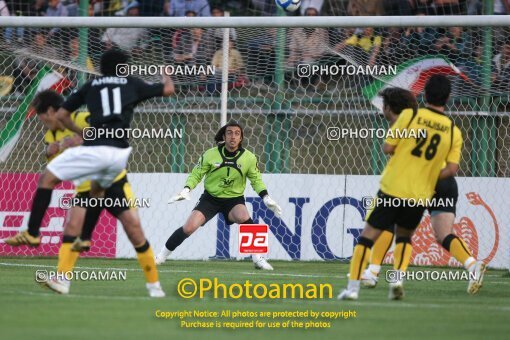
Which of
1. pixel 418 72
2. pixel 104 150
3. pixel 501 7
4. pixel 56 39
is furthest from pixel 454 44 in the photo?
pixel 104 150

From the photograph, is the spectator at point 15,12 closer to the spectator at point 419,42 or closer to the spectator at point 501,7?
the spectator at point 419,42

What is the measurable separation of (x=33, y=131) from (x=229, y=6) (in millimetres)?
4554

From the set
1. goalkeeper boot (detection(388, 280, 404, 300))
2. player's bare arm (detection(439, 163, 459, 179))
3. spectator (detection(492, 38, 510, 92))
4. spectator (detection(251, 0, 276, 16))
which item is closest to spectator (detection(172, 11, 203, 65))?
spectator (detection(251, 0, 276, 16))

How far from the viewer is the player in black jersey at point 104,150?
31.2ft

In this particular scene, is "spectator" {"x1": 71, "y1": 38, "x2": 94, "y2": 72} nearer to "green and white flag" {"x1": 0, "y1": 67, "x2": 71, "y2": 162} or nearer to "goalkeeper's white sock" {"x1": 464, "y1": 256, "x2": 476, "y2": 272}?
"green and white flag" {"x1": 0, "y1": 67, "x2": 71, "y2": 162}

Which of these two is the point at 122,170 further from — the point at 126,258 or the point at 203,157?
the point at 126,258

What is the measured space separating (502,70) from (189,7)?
5474mm

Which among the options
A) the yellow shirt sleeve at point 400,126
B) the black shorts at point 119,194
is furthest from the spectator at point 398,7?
the black shorts at point 119,194

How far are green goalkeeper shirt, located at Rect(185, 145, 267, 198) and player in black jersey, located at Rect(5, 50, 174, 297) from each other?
4.74 meters

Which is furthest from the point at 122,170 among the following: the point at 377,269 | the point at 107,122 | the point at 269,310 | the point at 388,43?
the point at 388,43

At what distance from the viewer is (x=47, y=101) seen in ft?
34.6

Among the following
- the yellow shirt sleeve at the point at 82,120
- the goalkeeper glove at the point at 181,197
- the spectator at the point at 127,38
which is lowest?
the goalkeeper glove at the point at 181,197

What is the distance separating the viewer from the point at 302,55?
16000 mm

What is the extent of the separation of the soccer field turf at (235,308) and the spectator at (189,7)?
6.01 metres
